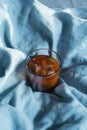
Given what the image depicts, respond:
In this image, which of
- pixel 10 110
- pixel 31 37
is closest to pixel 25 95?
pixel 10 110

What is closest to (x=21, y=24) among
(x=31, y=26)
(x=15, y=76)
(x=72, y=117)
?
(x=31, y=26)

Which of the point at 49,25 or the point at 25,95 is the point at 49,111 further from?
the point at 49,25

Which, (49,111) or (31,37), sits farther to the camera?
(31,37)
